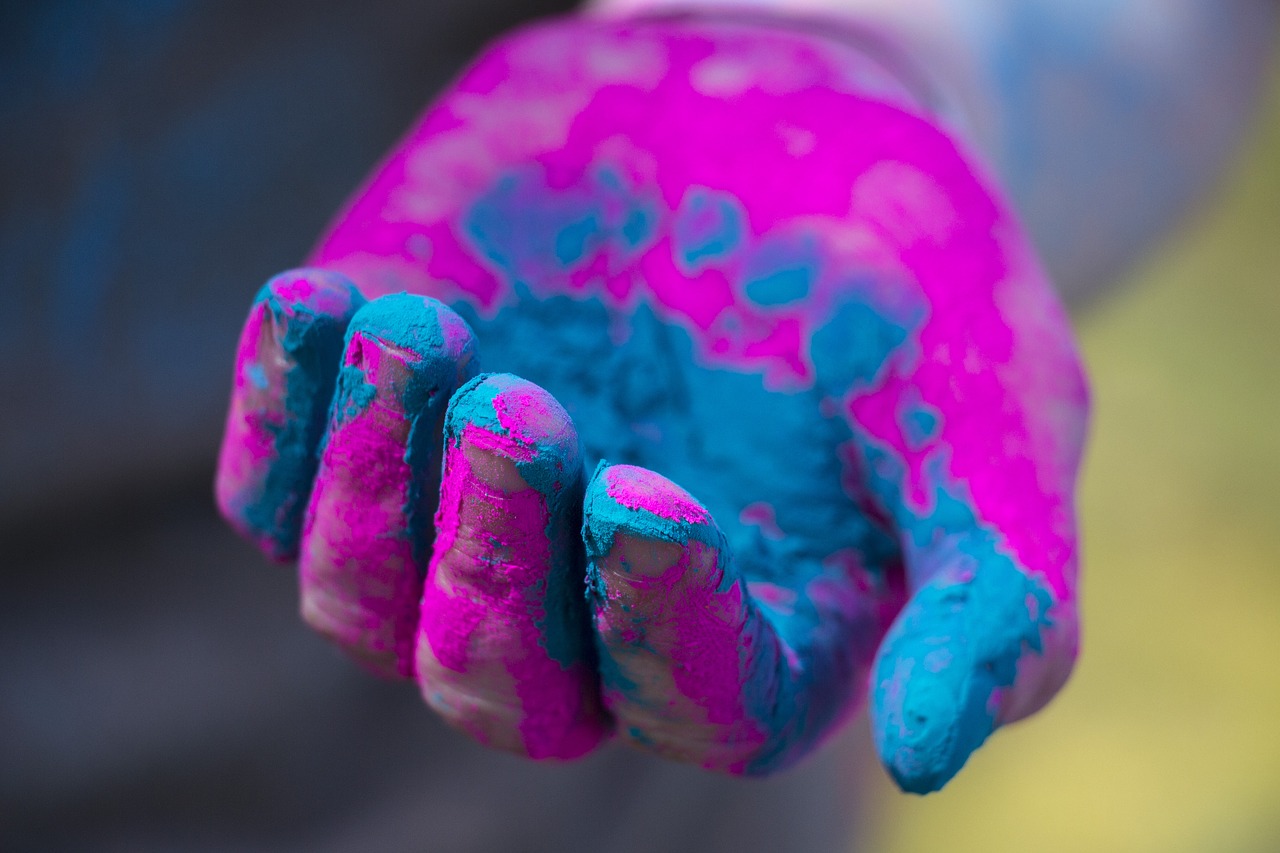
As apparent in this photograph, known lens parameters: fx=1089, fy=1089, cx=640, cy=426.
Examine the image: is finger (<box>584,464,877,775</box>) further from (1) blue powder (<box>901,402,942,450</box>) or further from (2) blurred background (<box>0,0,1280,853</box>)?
(2) blurred background (<box>0,0,1280,853</box>)

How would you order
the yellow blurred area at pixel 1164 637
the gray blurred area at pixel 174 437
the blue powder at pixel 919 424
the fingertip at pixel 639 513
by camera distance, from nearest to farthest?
the fingertip at pixel 639 513, the blue powder at pixel 919 424, the gray blurred area at pixel 174 437, the yellow blurred area at pixel 1164 637

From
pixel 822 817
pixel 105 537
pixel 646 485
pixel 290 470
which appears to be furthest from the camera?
pixel 822 817

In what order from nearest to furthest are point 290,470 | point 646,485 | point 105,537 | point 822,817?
point 646,485 → point 290,470 → point 105,537 → point 822,817

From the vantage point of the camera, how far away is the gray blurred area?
0.73m

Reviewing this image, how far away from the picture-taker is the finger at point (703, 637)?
0.42 m

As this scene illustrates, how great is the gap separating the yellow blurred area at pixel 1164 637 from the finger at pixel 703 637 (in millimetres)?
768

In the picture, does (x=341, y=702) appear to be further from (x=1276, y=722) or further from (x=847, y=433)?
(x=1276, y=722)

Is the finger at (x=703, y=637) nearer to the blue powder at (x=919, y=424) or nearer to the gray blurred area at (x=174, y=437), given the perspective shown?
the blue powder at (x=919, y=424)

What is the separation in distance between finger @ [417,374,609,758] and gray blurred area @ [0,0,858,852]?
397 millimetres

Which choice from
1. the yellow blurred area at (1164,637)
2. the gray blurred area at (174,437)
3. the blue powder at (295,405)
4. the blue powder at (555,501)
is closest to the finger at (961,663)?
the blue powder at (555,501)

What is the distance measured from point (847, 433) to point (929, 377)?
0.05 metres

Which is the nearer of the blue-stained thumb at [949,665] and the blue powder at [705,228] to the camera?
the blue-stained thumb at [949,665]

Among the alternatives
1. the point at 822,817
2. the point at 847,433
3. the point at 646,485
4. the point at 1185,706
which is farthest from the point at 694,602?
the point at 1185,706

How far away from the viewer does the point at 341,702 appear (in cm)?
89
